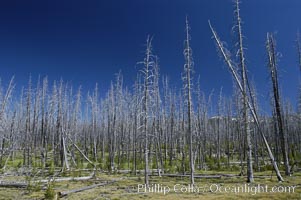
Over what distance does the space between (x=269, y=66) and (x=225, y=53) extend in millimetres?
5668

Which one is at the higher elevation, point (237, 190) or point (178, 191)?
point (237, 190)

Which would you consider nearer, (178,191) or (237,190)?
(237,190)

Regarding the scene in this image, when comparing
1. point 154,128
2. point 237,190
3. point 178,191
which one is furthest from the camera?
point 154,128

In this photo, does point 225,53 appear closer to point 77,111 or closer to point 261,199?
point 261,199

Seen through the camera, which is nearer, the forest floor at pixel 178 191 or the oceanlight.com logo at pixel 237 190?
the forest floor at pixel 178 191

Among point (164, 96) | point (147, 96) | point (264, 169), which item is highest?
point (164, 96)

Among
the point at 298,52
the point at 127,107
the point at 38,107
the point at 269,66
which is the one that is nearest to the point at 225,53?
the point at 269,66

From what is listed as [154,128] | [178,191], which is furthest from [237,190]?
[154,128]

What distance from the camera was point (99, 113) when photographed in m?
60.9

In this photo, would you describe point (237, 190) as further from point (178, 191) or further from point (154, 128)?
point (154, 128)

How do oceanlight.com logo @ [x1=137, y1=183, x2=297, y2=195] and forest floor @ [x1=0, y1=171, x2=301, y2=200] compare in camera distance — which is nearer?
forest floor @ [x1=0, y1=171, x2=301, y2=200]

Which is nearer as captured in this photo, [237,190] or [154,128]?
[237,190]

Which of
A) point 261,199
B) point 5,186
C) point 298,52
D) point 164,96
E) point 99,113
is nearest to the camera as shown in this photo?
point 261,199

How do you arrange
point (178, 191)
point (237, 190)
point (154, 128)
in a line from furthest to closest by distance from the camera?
point (154, 128), point (178, 191), point (237, 190)
